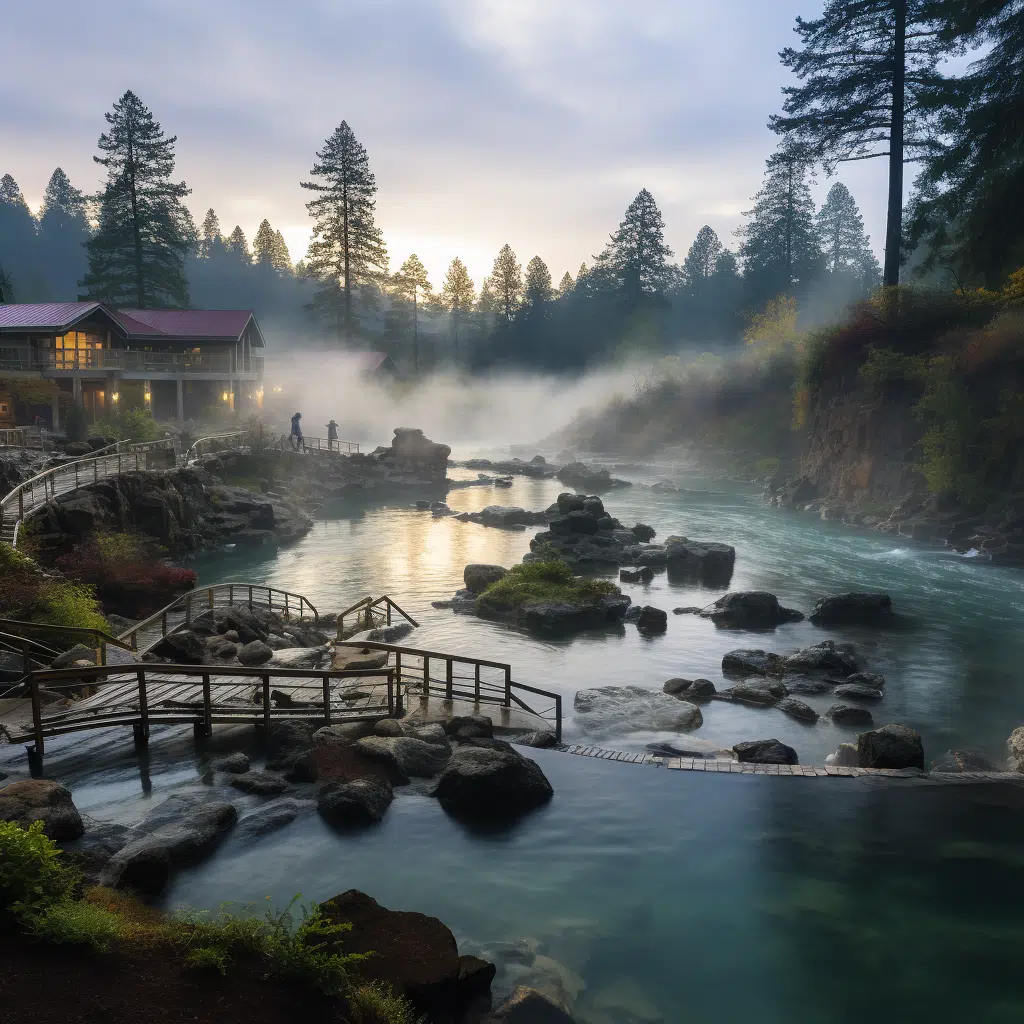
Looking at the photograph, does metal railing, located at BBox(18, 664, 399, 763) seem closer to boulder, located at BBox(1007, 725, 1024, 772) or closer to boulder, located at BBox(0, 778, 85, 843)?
boulder, located at BBox(0, 778, 85, 843)

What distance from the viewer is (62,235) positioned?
184500mm

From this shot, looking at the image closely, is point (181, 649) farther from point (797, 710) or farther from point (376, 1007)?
point (797, 710)

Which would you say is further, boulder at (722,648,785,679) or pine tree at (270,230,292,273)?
pine tree at (270,230,292,273)

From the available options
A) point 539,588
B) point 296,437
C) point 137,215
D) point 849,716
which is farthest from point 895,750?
point 137,215

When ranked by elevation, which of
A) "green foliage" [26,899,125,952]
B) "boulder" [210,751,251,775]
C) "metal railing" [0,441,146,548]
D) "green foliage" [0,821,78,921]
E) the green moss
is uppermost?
"metal railing" [0,441,146,548]

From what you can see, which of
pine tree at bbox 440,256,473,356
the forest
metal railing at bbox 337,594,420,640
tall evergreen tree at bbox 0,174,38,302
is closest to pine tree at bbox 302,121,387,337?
the forest

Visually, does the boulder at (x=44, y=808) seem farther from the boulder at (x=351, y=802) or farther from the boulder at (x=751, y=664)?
the boulder at (x=751, y=664)

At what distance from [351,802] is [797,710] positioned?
1165cm

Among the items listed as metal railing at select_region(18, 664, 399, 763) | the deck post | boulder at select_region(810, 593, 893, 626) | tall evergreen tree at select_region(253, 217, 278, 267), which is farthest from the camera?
tall evergreen tree at select_region(253, 217, 278, 267)

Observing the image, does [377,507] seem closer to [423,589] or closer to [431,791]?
[423,589]

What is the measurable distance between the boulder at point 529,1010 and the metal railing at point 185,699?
22.0 ft

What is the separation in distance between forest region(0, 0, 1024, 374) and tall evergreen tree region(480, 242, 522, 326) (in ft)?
1.14

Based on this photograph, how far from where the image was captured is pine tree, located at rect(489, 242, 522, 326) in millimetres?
130125

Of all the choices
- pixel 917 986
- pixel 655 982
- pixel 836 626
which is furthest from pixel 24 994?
pixel 836 626
